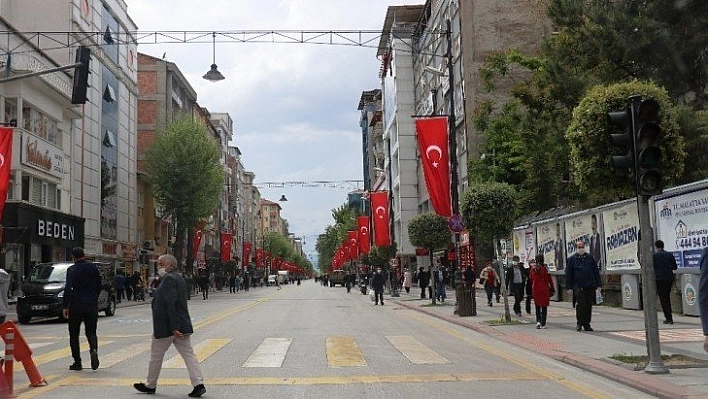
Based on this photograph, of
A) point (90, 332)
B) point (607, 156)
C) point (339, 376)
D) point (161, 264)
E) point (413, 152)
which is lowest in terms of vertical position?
point (339, 376)

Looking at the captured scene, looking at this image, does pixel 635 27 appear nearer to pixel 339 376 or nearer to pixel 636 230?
pixel 636 230

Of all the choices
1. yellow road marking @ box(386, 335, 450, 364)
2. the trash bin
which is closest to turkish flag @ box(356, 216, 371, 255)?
the trash bin

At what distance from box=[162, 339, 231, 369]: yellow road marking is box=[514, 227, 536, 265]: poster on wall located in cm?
1822

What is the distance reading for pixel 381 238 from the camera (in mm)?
53000

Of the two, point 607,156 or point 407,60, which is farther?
point 407,60

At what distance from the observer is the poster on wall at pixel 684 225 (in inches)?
702

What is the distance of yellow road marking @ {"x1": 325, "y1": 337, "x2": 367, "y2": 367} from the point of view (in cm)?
1190

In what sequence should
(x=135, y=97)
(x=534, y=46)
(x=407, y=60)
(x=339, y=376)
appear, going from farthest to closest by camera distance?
(x=407, y=60) → (x=135, y=97) → (x=534, y=46) → (x=339, y=376)

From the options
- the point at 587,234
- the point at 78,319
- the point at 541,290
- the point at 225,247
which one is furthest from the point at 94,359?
the point at 225,247

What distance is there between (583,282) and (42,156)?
30.9 m

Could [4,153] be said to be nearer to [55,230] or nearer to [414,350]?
[55,230]

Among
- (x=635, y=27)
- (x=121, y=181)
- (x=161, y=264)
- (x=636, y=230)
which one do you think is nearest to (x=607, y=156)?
(x=161, y=264)

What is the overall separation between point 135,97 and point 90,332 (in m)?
52.3

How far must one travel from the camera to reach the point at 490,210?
20281mm
